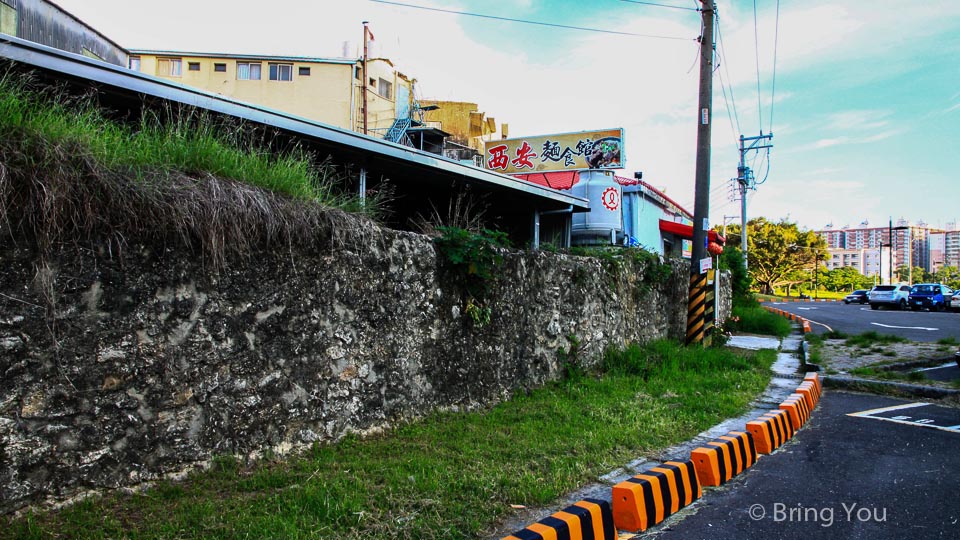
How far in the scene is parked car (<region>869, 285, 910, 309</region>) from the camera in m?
A: 34.4

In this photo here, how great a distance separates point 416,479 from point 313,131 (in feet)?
15.5

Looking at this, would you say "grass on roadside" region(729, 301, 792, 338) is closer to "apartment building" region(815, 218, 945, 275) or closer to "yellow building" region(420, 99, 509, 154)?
"yellow building" region(420, 99, 509, 154)

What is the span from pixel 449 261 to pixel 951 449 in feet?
17.3

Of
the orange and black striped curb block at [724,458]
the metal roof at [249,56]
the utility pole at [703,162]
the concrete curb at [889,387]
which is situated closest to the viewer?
the orange and black striped curb block at [724,458]

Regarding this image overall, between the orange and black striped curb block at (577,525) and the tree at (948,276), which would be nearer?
the orange and black striped curb block at (577,525)

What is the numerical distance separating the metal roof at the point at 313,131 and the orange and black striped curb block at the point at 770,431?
5.59 m

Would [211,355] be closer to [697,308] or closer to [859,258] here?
[697,308]

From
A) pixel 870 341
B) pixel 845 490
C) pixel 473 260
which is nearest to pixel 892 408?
pixel 845 490

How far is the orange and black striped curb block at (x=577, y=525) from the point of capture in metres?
3.19

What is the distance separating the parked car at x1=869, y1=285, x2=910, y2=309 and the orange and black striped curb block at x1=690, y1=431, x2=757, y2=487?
3625 centimetres

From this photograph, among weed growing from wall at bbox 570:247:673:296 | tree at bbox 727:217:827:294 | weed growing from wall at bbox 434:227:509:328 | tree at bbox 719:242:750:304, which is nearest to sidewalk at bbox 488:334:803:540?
weed growing from wall at bbox 434:227:509:328

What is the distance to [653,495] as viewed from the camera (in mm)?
3992

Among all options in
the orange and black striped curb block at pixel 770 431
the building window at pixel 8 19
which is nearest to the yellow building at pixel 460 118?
the building window at pixel 8 19

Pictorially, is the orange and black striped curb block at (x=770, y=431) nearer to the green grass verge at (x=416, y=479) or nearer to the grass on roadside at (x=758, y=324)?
the green grass verge at (x=416, y=479)
